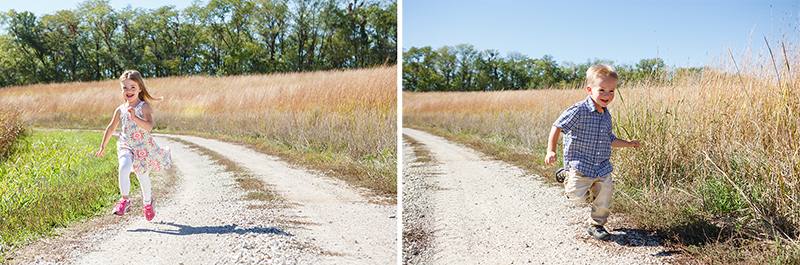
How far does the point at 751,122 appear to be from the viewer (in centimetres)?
358

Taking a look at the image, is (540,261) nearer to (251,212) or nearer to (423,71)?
(251,212)

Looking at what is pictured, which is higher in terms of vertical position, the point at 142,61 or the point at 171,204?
the point at 142,61

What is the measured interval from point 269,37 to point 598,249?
28.8 m

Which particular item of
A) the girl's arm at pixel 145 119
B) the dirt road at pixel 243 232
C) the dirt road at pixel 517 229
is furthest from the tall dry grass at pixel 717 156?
the girl's arm at pixel 145 119

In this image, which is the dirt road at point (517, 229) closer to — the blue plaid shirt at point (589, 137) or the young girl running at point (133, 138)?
the blue plaid shirt at point (589, 137)

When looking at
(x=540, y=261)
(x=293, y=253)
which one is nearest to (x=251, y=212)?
(x=293, y=253)

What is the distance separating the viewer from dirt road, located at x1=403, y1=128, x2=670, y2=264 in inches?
110

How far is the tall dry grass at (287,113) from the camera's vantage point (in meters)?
6.47

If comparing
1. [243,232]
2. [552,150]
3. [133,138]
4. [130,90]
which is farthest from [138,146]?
[552,150]

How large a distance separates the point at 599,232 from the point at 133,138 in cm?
329

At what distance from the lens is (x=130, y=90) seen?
8.68 ft

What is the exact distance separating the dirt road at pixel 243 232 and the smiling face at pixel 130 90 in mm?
939

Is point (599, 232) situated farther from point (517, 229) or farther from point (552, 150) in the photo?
point (552, 150)

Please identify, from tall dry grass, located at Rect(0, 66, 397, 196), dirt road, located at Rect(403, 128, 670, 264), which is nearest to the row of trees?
tall dry grass, located at Rect(0, 66, 397, 196)
